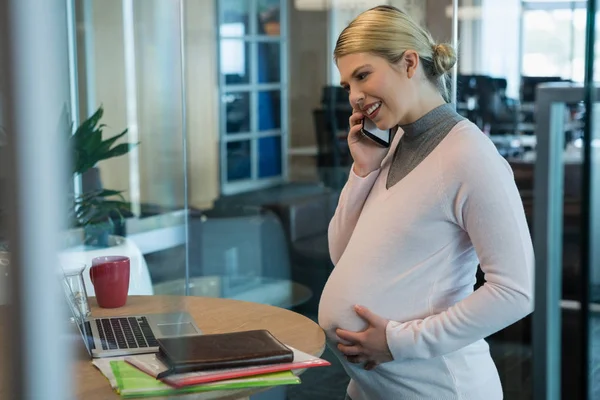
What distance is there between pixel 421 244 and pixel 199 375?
610mm

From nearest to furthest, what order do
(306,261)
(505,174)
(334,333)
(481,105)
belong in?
1. (505,174)
2. (334,333)
3. (481,105)
4. (306,261)

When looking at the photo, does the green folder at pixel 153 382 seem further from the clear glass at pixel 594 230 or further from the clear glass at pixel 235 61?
the clear glass at pixel 235 61

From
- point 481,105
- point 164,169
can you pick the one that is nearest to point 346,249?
point 164,169

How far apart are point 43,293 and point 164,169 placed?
0.27 metres

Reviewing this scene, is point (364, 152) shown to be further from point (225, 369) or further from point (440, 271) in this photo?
point (225, 369)

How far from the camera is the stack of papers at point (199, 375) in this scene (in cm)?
110

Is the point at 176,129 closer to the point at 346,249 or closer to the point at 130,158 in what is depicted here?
the point at 346,249

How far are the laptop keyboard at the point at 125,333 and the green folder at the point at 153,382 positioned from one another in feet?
0.21

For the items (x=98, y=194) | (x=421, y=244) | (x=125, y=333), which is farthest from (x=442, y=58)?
(x=98, y=194)

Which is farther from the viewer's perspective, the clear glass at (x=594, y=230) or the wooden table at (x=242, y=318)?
the wooden table at (x=242, y=318)

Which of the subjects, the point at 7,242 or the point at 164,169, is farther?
the point at 164,169

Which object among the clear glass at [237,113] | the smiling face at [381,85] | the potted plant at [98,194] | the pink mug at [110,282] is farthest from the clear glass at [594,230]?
the clear glass at [237,113]

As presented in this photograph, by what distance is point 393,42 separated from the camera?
1539 mm

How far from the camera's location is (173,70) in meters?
0.61
